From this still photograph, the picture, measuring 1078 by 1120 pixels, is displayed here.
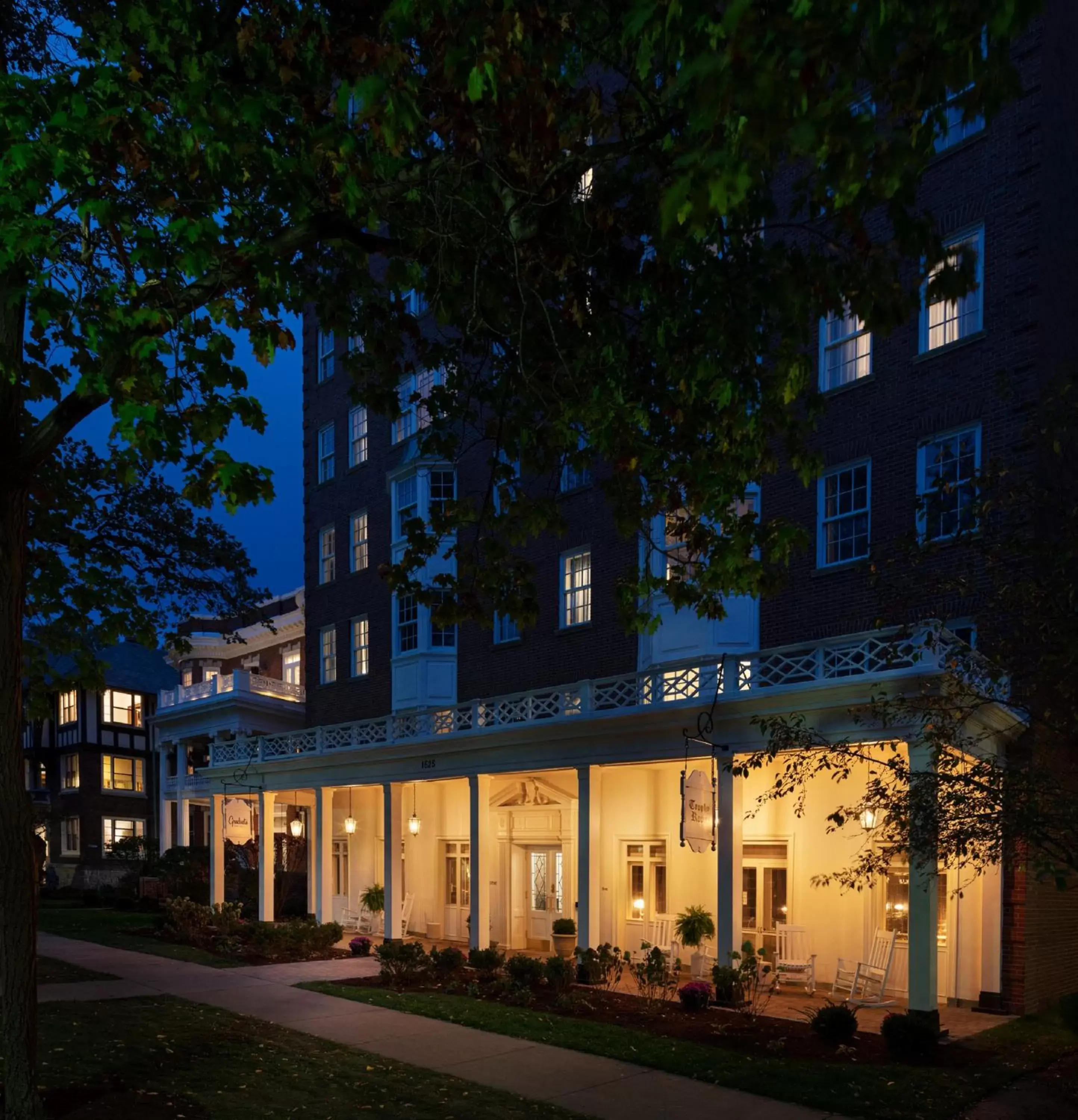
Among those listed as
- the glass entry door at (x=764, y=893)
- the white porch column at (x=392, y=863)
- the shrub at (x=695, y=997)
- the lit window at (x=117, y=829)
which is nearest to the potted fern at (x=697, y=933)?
the glass entry door at (x=764, y=893)

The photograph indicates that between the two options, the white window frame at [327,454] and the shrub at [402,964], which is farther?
the white window frame at [327,454]

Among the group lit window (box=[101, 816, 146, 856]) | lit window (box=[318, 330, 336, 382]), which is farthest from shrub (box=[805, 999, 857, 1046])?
lit window (box=[101, 816, 146, 856])

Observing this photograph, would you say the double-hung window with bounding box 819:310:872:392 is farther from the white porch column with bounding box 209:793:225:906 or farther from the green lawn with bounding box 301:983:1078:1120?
the white porch column with bounding box 209:793:225:906

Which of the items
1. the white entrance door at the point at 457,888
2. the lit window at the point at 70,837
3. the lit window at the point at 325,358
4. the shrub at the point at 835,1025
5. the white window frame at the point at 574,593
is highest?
the lit window at the point at 325,358

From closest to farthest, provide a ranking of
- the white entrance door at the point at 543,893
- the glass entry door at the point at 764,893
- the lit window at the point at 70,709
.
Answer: the glass entry door at the point at 764,893, the white entrance door at the point at 543,893, the lit window at the point at 70,709

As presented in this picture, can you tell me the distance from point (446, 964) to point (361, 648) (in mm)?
14734

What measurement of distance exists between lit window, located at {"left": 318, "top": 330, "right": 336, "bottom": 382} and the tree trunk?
86.7ft

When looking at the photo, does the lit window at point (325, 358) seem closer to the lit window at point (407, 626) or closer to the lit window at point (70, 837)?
the lit window at point (407, 626)

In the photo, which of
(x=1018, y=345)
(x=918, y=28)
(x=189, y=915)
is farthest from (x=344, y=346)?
(x=918, y=28)

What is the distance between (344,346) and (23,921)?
26682 mm

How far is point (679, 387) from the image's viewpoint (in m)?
10.1

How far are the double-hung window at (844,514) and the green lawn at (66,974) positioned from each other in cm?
1481

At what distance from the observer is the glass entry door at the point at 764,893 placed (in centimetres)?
2052

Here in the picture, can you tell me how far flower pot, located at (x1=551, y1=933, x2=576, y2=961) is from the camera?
2231 cm
